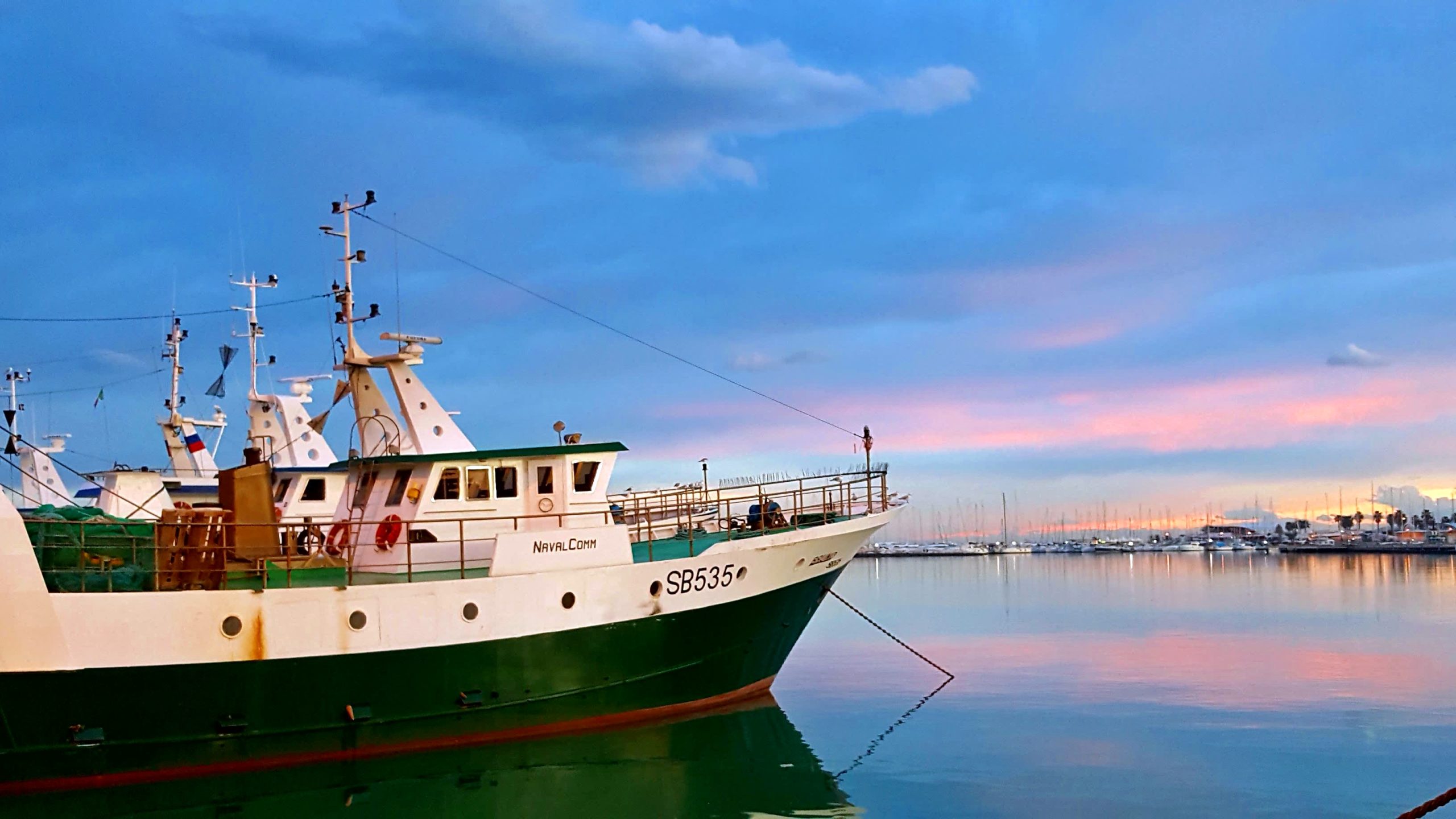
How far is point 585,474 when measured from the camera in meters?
18.9

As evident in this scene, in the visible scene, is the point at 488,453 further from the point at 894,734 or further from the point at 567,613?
the point at 894,734

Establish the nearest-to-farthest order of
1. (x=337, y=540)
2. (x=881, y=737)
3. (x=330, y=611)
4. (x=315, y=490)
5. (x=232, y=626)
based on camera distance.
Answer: (x=232, y=626)
(x=330, y=611)
(x=337, y=540)
(x=881, y=737)
(x=315, y=490)

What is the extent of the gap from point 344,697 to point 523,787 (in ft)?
8.86

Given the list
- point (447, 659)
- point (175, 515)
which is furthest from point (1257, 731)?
point (175, 515)

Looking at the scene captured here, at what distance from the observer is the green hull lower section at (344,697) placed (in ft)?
47.4

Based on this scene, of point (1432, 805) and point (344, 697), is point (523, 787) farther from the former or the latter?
point (1432, 805)

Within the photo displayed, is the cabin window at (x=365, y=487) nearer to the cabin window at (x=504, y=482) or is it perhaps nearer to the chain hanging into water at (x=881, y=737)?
the cabin window at (x=504, y=482)

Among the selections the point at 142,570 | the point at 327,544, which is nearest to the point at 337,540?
the point at 327,544

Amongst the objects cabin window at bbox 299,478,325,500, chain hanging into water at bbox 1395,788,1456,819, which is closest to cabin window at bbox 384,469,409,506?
cabin window at bbox 299,478,325,500

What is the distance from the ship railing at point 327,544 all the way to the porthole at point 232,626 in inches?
22.2

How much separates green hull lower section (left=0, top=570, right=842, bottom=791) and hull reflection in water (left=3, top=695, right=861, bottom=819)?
0.29m

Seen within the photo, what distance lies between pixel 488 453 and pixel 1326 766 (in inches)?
517

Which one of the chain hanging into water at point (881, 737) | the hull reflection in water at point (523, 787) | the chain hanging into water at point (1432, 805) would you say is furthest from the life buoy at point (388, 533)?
the chain hanging into water at point (1432, 805)

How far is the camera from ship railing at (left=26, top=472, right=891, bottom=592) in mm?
15539
